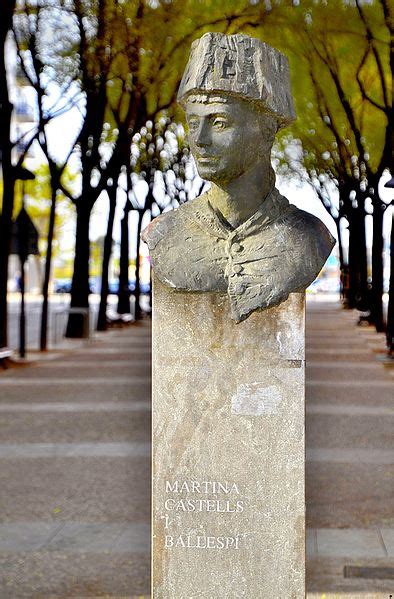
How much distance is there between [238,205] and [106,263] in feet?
78.8

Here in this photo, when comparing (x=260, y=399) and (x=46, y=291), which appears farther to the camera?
(x=46, y=291)

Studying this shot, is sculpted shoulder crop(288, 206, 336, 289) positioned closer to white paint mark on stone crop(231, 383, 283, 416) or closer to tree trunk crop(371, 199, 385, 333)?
white paint mark on stone crop(231, 383, 283, 416)

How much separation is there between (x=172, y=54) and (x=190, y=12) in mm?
1880

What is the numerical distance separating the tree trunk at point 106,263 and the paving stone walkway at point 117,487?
42.3 feet

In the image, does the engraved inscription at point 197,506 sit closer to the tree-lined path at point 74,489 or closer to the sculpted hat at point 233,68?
the tree-lined path at point 74,489

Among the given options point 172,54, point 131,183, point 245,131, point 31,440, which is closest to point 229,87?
point 245,131

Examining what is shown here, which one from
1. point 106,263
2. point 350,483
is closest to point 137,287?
point 106,263

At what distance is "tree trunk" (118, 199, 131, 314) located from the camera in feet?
116

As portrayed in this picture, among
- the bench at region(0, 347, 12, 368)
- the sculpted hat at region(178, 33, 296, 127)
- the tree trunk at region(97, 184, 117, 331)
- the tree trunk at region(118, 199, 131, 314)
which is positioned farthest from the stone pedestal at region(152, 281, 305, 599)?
the tree trunk at region(118, 199, 131, 314)

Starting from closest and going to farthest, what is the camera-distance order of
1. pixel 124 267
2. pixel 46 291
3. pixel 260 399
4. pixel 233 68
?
pixel 233 68, pixel 260 399, pixel 46 291, pixel 124 267

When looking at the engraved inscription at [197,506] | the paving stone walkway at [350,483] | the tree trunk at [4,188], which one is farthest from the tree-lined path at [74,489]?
the tree trunk at [4,188]

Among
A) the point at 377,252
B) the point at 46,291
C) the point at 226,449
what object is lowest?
the point at 226,449

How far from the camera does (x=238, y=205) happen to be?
5480 millimetres

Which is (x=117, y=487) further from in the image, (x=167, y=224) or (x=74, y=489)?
(x=167, y=224)
